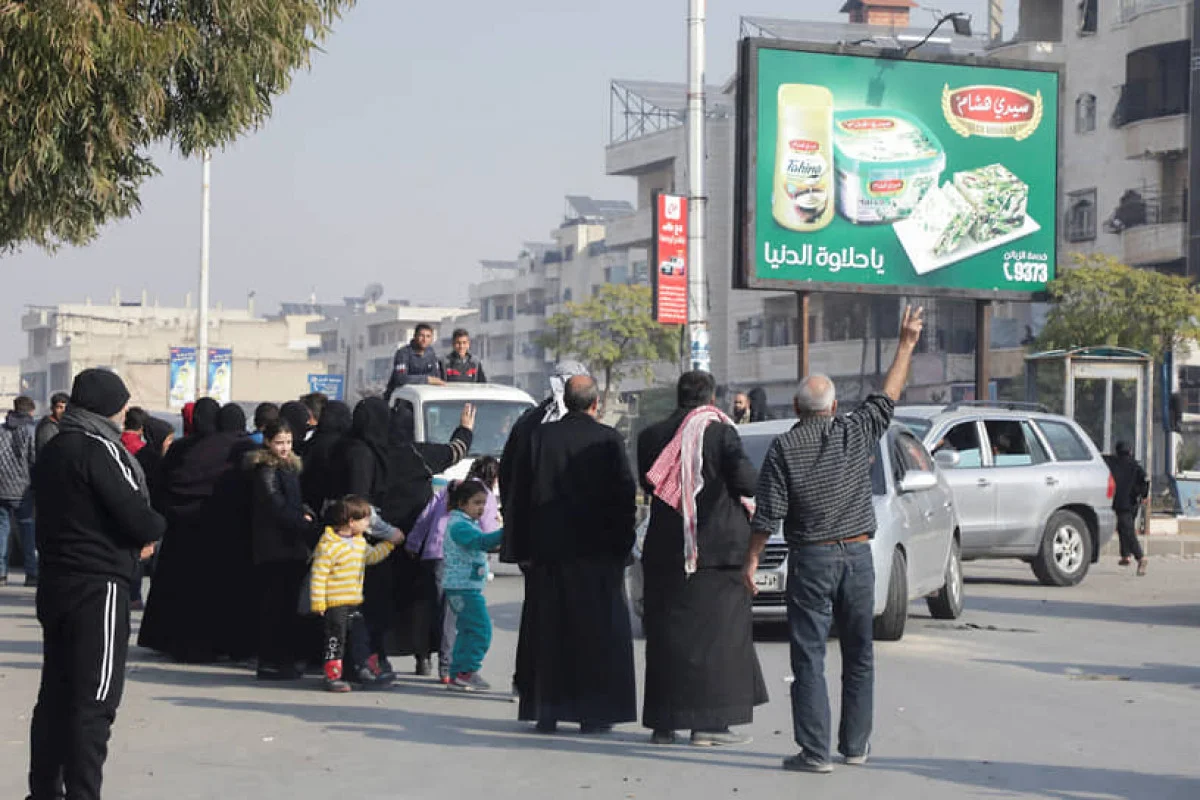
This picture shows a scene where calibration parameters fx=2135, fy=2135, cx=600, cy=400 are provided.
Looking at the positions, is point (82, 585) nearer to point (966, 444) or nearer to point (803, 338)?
point (966, 444)

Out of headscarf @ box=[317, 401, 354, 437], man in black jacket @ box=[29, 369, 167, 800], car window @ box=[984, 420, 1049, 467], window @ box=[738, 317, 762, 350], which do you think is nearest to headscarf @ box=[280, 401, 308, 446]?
headscarf @ box=[317, 401, 354, 437]

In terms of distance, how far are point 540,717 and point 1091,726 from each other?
285 centimetres

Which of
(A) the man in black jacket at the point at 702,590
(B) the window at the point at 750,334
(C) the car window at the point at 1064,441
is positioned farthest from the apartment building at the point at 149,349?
(A) the man in black jacket at the point at 702,590

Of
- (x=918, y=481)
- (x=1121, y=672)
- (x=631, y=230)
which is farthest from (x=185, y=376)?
(x=1121, y=672)

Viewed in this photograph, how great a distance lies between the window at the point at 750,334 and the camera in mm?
87625

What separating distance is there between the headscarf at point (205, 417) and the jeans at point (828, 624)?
593 cm

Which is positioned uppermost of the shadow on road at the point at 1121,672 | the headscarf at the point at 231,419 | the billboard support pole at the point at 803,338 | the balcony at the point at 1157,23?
the balcony at the point at 1157,23

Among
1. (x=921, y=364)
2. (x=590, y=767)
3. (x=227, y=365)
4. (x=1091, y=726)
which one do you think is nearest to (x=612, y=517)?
(x=590, y=767)

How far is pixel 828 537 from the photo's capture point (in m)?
9.42

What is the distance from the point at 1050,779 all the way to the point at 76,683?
4113 millimetres

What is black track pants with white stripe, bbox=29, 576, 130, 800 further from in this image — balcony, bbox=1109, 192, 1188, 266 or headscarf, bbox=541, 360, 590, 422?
balcony, bbox=1109, 192, 1188, 266

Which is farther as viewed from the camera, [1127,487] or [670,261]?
[670,261]

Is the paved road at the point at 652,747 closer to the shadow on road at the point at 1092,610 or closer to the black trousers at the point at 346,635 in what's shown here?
the black trousers at the point at 346,635

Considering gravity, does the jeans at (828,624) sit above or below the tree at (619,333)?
below
